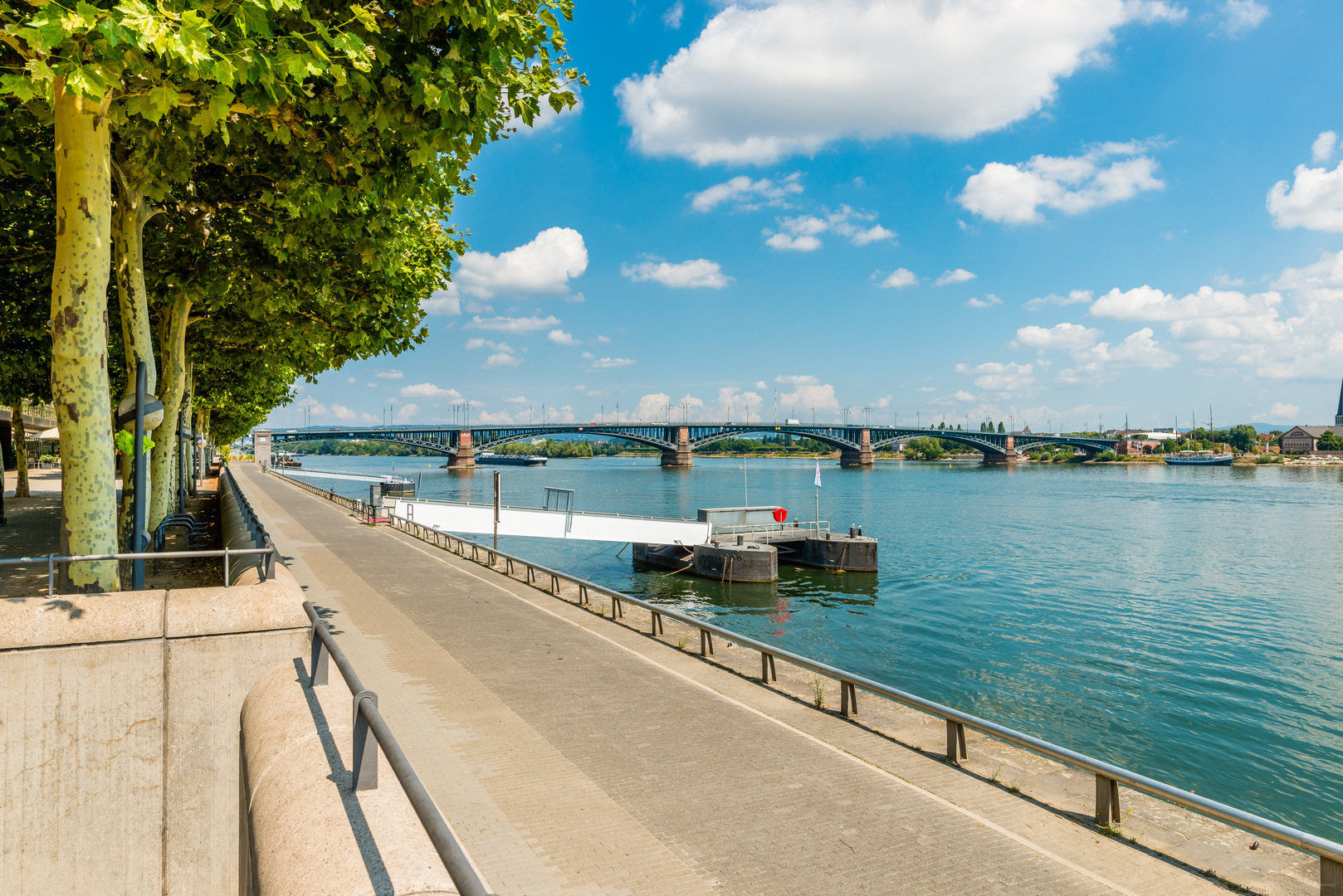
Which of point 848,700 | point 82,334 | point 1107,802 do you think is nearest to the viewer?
point 1107,802

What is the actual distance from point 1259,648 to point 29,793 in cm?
2573

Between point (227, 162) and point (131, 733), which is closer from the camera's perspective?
point (131, 733)

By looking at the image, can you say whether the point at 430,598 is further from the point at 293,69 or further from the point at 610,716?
the point at 293,69

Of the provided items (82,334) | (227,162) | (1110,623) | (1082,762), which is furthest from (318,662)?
(1110,623)

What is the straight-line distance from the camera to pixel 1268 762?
13.2 meters

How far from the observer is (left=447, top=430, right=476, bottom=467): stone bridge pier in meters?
118

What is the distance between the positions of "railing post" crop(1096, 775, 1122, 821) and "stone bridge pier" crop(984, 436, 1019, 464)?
134 meters

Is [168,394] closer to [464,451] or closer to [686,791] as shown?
[686,791]

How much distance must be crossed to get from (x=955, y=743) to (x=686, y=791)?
2.91 metres

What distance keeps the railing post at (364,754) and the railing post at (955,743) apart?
5.84 m

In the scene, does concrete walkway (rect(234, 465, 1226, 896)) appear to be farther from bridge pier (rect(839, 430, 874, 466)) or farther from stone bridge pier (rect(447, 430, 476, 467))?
bridge pier (rect(839, 430, 874, 466))

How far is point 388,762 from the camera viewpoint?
10.9 ft

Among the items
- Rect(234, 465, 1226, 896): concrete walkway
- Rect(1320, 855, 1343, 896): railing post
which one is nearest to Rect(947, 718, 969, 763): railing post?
Rect(234, 465, 1226, 896): concrete walkway

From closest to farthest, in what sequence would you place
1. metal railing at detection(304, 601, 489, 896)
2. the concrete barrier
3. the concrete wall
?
1. metal railing at detection(304, 601, 489, 896)
2. the concrete barrier
3. the concrete wall
